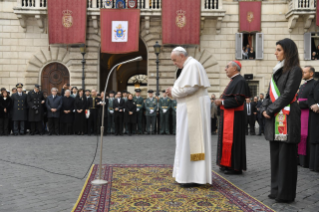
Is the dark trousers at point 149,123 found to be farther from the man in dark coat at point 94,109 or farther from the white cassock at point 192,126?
the white cassock at point 192,126

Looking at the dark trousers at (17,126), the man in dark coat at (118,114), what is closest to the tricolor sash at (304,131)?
the man in dark coat at (118,114)

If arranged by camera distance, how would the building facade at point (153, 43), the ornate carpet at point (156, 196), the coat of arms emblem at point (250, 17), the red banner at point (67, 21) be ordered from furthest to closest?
the coat of arms emblem at point (250, 17), the building facade at point (153, 43), the red banner at point (67, 21), the ornate carpet at point (156, 196)

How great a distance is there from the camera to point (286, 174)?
14.9ft

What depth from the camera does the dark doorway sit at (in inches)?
1018

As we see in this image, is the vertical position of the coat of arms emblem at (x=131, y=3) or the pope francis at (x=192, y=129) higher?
the coat of arms emblem at (x=131, y=3)

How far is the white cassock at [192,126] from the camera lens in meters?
5.39

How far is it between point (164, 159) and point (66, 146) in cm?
379

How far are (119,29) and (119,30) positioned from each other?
0.06 m

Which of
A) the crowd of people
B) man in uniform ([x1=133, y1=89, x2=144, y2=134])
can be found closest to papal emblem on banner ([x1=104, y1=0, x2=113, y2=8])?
the crowd of people

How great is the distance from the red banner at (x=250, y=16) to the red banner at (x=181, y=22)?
2.59m

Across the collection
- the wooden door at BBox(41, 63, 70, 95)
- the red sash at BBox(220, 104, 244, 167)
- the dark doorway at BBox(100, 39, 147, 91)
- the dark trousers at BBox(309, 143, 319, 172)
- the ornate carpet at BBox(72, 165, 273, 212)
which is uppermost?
the dark doorway at BBox(100, 39, 147, 91)

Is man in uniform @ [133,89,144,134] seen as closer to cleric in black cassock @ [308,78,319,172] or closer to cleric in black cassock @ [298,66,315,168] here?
cleric in black cassock @ [298,66,315,168]

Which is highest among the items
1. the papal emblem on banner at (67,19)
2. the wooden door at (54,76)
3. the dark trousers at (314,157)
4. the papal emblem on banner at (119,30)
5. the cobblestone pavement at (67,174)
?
the papal emblem on banner at (67,19)

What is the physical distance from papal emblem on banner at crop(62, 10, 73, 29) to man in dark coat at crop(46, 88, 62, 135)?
253 inches
